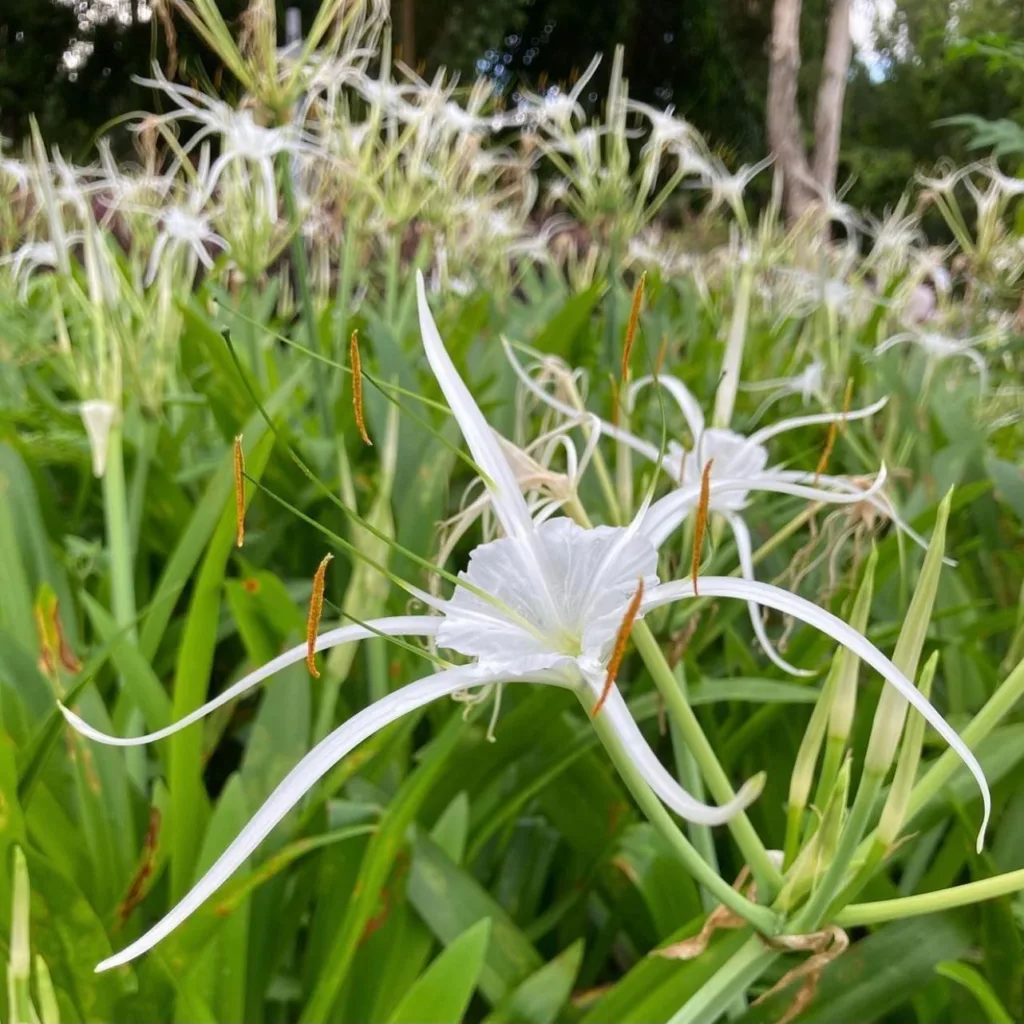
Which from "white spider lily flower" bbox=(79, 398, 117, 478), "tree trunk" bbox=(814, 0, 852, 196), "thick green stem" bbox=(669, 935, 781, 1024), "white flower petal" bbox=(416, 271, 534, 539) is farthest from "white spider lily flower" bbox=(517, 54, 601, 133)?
"tree trunk" bbox=(814, 0, 852, 196)

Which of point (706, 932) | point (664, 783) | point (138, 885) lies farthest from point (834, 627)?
point (138, 885)

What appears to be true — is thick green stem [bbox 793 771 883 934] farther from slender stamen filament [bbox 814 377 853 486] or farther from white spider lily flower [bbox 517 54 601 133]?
white spider lily flower [bbox 517 54 601 133]

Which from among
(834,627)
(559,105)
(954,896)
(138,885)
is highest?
(559,105)

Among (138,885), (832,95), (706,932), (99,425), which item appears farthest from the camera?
(832,95)

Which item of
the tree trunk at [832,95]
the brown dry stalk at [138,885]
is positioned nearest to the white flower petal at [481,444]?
the brown dry stalk at [138,885]

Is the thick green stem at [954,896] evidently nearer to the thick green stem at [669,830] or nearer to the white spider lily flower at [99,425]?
the thick green stem at [669,830]

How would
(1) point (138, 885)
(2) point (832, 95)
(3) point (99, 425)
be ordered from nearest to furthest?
(1) point (138, 885) < (3) point (99, 425) < (2) point (832, 95)

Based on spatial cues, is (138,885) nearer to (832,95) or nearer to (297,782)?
(297,782)

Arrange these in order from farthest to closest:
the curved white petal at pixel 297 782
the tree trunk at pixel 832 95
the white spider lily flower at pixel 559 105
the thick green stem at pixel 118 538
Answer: the tree trunk at pixel 832 95 → the white spider lily flower at pixel 559 105 → the thick green stem at pixel 118 538 → the curved white petal at pixel 297 782
